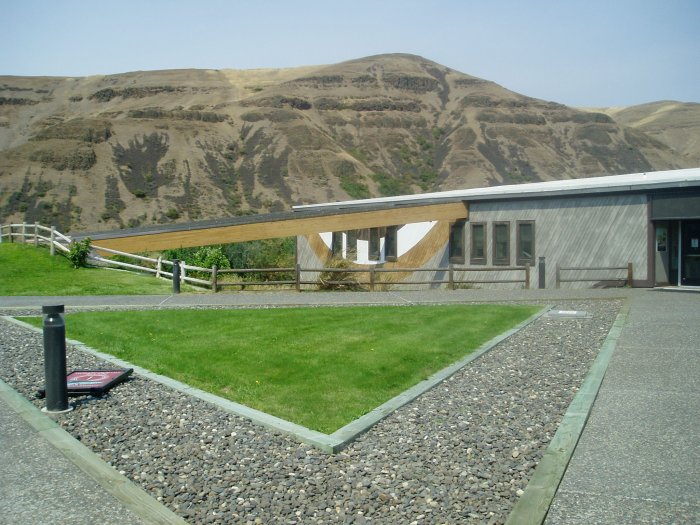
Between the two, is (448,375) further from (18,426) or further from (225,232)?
(225,232)

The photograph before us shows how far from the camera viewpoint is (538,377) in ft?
29.6

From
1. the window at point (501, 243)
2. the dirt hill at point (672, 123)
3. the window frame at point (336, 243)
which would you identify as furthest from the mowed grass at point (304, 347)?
the dirt hill at point (672, 123)

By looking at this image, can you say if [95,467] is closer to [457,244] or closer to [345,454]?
[345,454]

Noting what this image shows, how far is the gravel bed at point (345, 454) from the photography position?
5004 mm

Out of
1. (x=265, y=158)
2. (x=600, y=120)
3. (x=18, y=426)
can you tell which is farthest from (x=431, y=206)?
(x=600, y=120)

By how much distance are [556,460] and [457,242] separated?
2116cm

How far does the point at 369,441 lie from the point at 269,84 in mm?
120203

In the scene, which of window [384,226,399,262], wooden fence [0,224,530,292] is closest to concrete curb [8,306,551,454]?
wooden fence [0,224,530,292]

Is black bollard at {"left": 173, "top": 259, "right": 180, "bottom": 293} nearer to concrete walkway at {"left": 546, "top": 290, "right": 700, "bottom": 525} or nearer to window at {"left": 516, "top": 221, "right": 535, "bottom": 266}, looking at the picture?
window at {"left": 516, "top": 221, "right": 535, "bottom": 266}

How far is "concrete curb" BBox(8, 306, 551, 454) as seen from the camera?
21.0ft

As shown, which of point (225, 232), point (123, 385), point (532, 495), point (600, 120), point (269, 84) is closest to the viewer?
point (532, 495)

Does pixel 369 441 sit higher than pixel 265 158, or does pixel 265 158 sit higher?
pixel 265 158

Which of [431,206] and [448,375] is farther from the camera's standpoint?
[431,206]

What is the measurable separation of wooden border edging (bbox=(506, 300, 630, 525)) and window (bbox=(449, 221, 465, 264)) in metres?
17.2
